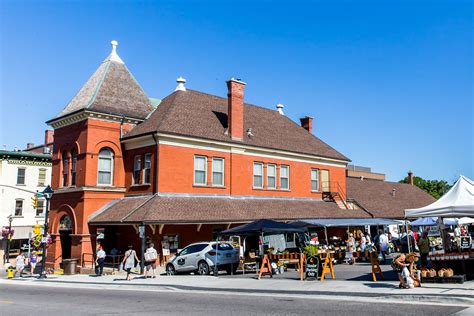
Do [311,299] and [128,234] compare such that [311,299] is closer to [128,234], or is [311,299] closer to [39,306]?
[39,306]

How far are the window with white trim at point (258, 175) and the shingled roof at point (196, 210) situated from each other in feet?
3.71

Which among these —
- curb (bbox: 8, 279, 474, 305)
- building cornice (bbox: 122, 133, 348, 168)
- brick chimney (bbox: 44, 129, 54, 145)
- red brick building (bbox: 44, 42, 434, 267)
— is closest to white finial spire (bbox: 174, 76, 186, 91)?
red brick building (bbox: 44, 42, 434, 267)

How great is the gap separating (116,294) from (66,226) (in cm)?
1444

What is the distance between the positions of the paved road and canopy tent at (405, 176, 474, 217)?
15.8 ft

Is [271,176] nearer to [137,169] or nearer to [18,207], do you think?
[137,169]

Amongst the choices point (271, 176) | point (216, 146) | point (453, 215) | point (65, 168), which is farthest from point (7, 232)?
point (453, 215)

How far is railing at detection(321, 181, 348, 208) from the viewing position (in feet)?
128

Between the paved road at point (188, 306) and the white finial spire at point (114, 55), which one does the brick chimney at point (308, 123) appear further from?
the paved road at point (188, 306)

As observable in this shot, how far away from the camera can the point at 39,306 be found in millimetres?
14234

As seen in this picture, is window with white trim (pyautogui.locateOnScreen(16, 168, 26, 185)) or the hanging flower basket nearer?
the hanging flower basket

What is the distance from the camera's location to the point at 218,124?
1280 inches

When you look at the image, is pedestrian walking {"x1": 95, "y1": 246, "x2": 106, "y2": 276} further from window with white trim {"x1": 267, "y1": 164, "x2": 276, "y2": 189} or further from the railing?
the railing

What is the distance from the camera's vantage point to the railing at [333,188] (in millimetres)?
38922

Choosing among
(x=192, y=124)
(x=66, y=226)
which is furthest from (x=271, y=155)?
(x=66, y=226)
